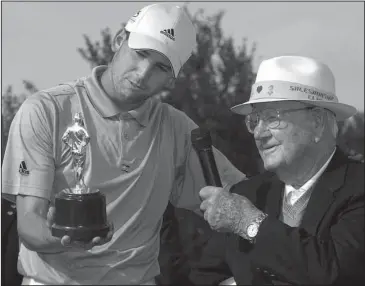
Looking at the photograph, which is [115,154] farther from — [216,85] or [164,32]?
[216,85]

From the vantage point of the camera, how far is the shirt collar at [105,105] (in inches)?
126

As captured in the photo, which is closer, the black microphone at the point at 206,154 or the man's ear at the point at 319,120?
the black microphone at the point at 206,154

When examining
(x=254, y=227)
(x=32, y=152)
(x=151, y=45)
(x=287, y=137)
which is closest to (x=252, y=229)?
(x=254, y=227)

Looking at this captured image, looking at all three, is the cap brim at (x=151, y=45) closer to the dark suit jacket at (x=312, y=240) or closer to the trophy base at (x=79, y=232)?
the dark suit jacket at (x=312, y=240)

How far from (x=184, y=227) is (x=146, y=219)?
119 centimetres

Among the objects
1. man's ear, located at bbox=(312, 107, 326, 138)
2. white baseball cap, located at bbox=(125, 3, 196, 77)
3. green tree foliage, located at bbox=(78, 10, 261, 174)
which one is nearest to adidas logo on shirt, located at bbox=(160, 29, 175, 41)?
white baseball cap, located at bbox=(125, 3, 196, 77)

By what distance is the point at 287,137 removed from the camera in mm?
2939

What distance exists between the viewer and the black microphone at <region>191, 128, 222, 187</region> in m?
2.81

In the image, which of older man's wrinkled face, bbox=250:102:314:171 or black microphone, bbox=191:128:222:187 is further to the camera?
older man's wrinkled face, bbox=250:102:314:171

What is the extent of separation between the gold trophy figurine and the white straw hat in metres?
0.69

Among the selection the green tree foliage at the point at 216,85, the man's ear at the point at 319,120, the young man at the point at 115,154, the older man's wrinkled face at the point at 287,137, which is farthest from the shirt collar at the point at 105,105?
the green tree foliage at the point at 216,85

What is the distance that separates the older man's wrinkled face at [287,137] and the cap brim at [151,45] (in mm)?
449

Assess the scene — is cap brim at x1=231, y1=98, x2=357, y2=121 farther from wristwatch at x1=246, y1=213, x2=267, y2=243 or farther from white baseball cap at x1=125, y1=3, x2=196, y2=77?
wristwatch at x1=246, y1=213, x2=267, y2=243

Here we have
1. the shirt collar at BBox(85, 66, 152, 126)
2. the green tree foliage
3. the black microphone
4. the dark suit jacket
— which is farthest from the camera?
the green tree foliage
